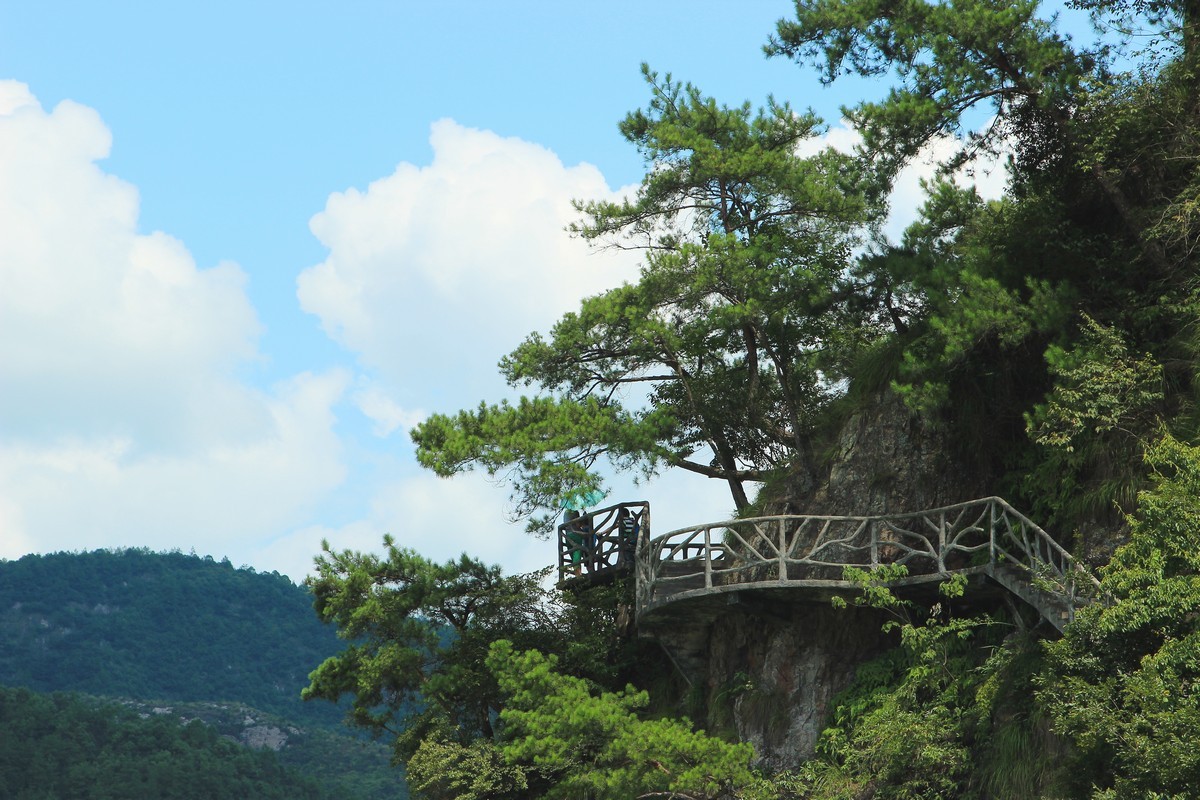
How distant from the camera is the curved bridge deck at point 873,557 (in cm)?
1560

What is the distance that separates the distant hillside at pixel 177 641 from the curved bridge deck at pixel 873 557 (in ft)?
197

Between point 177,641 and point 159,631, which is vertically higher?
point 159,631

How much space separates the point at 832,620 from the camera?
63.6 ft

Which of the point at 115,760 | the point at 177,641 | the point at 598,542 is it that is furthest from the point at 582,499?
the point at 177,641

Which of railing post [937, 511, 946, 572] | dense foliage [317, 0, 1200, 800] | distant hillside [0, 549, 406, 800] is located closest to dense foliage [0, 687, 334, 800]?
distant hillside [0, 549, 406, 800]

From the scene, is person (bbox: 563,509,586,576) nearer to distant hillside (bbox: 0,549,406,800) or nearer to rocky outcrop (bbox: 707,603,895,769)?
rocky outcrop (bbox: 707,603,895,769)

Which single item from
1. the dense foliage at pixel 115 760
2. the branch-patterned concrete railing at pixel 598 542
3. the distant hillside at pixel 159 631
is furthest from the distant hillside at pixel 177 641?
the branch-patterned concrete railing at pixel 598 542

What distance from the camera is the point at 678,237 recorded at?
23.5 m

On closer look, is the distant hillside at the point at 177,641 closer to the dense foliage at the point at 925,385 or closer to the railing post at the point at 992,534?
the dense foliage at the point at 925,385

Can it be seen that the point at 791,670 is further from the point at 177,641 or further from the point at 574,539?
the point at 177,641

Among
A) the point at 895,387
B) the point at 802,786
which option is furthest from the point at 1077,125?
the point at 802,786

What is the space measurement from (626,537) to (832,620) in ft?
15.5

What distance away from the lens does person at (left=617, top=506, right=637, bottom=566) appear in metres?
23.1

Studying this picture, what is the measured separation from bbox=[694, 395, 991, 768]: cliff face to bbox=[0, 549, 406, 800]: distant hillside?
60094mm
